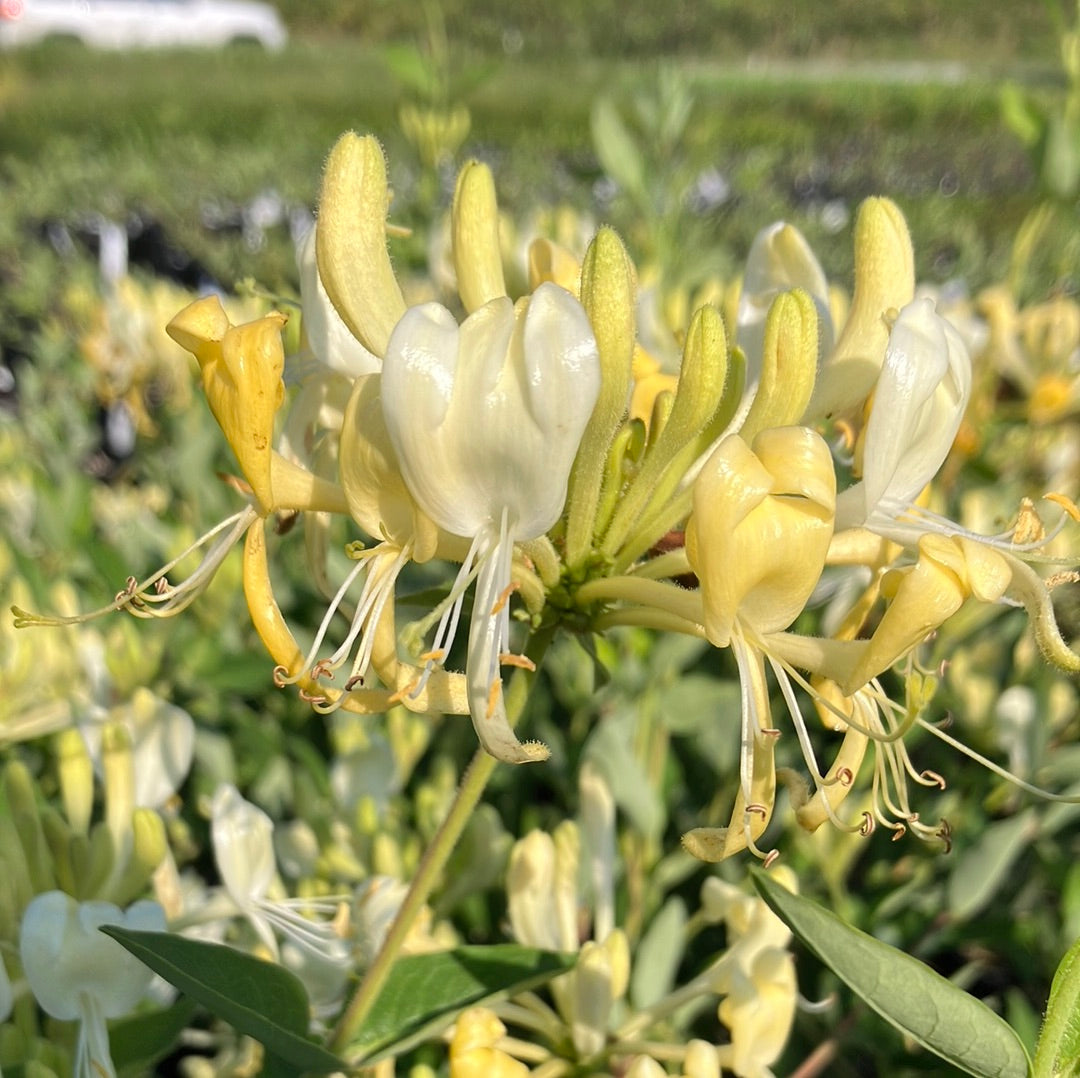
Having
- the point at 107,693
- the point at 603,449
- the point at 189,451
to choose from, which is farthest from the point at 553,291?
the point at 189,451

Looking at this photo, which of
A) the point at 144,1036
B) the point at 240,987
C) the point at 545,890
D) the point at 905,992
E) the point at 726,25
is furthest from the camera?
the point at 726,25

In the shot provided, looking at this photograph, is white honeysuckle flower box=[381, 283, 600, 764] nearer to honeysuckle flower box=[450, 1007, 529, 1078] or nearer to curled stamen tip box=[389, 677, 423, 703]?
curled stamen tip box=[389, 677, 423, 703]

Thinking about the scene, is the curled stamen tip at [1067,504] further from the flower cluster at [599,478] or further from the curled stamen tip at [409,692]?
the curled stamen tip at [409,692]

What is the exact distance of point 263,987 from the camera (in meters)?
0.57

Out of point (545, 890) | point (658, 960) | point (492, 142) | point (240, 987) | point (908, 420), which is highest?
point (908, 420)

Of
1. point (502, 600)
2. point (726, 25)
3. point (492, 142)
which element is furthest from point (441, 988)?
point (726, 25)

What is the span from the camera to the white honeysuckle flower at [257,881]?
2.41ft

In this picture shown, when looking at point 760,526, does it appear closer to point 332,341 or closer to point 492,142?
point 332,341

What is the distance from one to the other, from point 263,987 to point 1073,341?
131cm

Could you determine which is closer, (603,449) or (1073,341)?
(603,449)

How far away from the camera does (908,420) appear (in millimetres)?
503

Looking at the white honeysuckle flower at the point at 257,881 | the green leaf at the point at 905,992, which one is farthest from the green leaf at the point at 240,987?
the green leaf at the point at 905,992

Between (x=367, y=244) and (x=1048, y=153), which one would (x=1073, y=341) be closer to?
(x=1048, y=153)

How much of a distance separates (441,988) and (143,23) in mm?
20892
